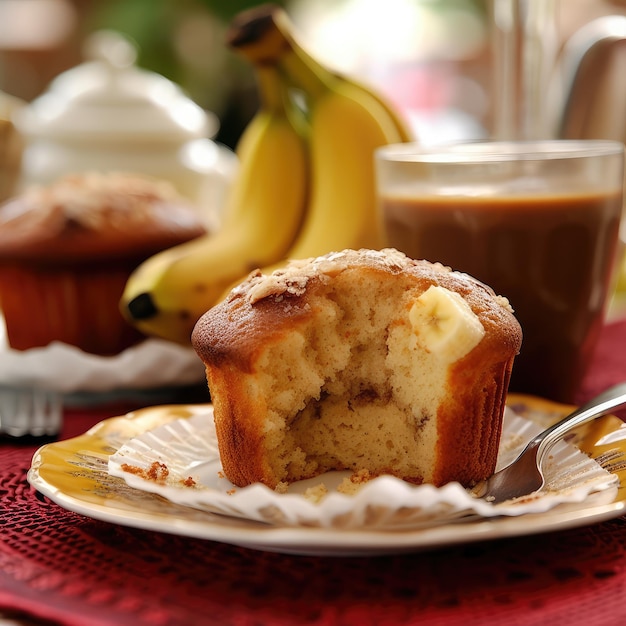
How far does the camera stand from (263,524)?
3.33ft

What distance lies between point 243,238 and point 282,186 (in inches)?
6.6

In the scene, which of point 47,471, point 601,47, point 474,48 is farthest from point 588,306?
point 474,48

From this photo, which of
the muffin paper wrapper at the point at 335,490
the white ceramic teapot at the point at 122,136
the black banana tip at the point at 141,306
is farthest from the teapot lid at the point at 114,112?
the muffin paper wrapper at the point at 335,490

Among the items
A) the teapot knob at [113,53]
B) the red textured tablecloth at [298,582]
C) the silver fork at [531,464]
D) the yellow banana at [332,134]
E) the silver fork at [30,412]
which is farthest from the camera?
the teapot knob at [113,53]

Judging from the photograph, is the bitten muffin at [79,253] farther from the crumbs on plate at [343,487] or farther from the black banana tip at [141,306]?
the crumbs on plate at [343,487]

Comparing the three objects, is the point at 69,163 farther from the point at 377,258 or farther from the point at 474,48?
the point at 474,48

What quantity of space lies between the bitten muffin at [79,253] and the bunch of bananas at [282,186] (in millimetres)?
62

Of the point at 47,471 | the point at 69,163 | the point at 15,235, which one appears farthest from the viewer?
the point at 69,163

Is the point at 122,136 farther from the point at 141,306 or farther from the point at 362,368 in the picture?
the point at 362,368

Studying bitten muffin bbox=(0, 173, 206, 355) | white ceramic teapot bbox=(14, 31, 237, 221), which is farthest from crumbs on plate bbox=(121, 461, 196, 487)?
white ceramic teapot bbox=(14, 31, 237, 221)

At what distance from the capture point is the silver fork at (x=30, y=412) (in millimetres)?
1486

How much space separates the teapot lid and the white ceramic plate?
57.4 inches

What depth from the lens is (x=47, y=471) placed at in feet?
3.76

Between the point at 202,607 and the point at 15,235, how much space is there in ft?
4.22
